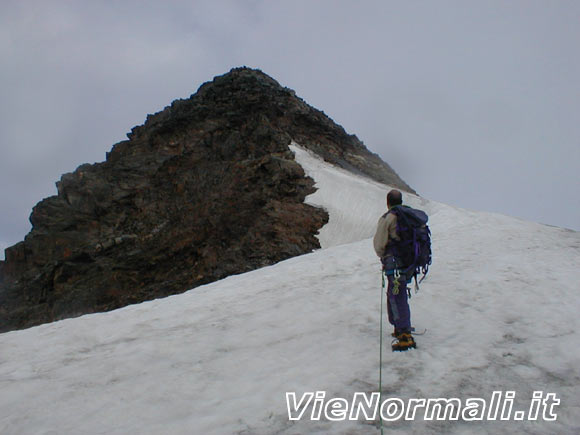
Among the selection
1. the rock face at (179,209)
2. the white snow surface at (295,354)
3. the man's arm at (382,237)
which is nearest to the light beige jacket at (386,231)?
the man's arm at (382,237)

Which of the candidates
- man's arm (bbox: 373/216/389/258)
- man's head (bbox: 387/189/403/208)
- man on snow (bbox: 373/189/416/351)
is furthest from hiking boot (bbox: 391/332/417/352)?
man's head (bbox: 387/189/403/208)

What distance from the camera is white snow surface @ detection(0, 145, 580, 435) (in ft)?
13.8

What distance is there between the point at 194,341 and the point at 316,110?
2740 centimetres

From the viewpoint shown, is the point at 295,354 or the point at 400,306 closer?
the point at 400,306

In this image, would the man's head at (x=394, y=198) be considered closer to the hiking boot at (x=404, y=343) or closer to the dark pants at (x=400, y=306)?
the dark pants at (x=400, y=306)

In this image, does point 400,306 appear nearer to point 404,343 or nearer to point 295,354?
point 404,343

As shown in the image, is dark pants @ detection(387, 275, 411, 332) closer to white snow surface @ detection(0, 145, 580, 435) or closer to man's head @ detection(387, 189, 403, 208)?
white snow surface @ detection(0, 145, 580, 435)

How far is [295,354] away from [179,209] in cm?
1600

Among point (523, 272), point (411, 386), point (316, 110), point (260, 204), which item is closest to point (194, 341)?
point (411, 386)

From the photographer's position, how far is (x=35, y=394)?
5086 millimetres

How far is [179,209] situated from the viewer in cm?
2061

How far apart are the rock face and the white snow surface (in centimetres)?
664

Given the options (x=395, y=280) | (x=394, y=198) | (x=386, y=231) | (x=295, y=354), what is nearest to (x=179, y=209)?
(x=295, y=354)

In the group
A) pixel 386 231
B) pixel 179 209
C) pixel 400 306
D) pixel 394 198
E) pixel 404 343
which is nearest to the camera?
pixel 404 343
